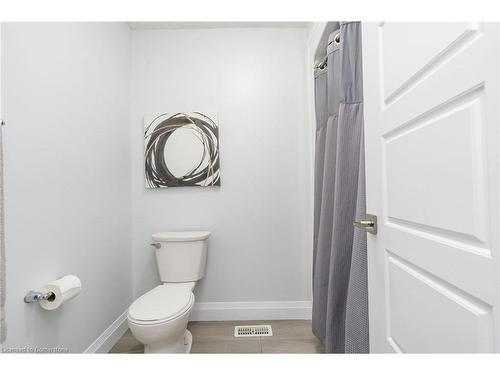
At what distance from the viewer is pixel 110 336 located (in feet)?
5.41

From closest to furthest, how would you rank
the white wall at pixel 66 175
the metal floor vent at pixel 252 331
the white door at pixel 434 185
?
the white door at pixel 434 185
the white wall at pixel 66 175
the metal floor vent at pixel 252 331

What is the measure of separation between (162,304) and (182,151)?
109cm

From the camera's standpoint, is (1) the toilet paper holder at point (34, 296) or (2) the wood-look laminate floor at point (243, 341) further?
(2) the wood-look laminate floor at point (243, 341)

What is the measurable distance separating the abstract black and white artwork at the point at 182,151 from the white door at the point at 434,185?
133cm

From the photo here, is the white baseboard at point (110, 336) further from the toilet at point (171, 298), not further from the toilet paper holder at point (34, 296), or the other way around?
the toilet paper holder at point (34, 296)

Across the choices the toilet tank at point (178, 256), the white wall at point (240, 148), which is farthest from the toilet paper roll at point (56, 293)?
the white wall at point (240, 148)

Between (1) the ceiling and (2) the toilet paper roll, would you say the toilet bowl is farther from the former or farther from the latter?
(1) the ceiling

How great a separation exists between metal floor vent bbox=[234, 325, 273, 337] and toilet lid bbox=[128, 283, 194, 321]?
1.68ft

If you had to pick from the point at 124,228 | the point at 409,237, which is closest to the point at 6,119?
the point at 124,228

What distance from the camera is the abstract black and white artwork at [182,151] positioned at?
200 centimetres

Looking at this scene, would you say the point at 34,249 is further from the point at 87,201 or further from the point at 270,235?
the point at 270,235

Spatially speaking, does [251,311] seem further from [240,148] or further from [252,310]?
[240,148]

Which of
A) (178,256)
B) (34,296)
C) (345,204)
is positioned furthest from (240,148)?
(34,296)

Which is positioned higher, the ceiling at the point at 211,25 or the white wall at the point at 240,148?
the ceiling at the point at 211,25
